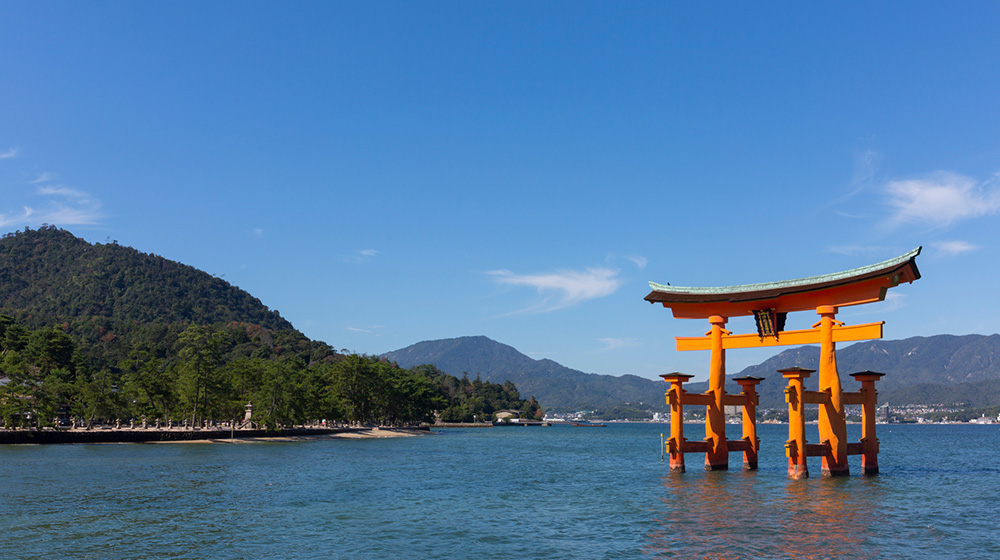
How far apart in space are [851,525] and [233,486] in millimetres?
26436

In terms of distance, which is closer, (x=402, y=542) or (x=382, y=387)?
(x=402, y=542)

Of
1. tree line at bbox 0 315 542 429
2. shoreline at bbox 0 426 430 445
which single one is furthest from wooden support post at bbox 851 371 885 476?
tree line at bbox 0 315 542 429

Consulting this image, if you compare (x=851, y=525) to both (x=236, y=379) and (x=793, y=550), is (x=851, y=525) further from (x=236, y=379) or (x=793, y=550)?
(x=236, y=379)

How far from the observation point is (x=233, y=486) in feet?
111

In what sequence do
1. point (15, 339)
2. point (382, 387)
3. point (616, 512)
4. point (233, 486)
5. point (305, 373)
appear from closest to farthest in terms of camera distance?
point (616, 512), point (233, 486), point (15, 339), point (305, 373), point (382, 387)

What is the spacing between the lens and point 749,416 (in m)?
35.2

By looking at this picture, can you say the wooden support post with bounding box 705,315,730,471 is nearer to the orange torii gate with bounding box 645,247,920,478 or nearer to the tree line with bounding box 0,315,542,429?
the orange torii gate with bounding box 645,247,920,478

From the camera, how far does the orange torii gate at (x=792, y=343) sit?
99.7ft

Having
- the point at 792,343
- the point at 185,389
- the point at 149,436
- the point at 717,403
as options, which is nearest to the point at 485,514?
the point at 717,403

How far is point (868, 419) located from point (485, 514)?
1906 cm

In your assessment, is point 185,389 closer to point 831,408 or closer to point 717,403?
point 717,403

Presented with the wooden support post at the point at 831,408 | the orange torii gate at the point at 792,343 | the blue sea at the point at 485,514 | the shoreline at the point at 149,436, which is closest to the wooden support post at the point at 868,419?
the orange torii gate at the point at 792,343

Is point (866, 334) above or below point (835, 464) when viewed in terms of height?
above

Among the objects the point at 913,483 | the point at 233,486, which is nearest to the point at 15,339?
the point at 233,486
